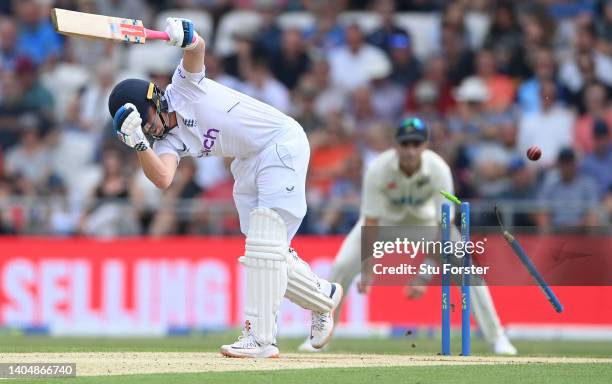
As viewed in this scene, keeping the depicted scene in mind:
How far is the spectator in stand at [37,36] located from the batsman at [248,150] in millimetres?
9260

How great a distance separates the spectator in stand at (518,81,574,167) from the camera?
1590cm

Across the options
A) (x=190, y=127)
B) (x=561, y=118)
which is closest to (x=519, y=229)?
(x=561, y=118)

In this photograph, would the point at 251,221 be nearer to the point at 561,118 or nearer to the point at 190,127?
the point at 190,127

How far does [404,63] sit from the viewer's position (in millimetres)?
17047

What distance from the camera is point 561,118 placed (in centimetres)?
1605

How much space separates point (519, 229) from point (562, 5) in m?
4.70

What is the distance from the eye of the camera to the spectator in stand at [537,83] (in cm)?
1628

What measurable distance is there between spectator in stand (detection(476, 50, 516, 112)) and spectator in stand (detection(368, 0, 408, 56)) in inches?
43.2

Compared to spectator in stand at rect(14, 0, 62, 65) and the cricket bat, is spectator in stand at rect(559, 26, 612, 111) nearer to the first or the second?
spectator in stand at rect(14, 0, 62, 65)

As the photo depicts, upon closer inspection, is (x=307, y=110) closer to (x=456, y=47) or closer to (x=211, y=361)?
(x=456, y=47)

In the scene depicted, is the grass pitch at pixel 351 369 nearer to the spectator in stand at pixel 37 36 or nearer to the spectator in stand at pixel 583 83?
the spectator in stand at pixel 583 83

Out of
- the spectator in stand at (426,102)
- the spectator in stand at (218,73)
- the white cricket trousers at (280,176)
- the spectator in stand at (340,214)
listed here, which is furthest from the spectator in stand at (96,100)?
the white cricket trousers at (280,176)

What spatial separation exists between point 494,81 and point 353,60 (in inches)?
70.8

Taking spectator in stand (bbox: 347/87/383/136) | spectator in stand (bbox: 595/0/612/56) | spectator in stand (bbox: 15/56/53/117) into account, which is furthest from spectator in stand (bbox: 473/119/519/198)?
spectator in stand (bbox: 15/56/53/117)
